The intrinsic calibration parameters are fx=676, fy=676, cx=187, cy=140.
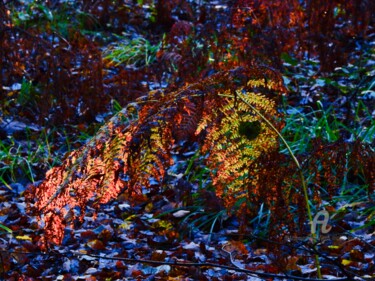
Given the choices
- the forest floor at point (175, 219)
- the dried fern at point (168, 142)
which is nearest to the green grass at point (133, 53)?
the forest floor at point (175, 219)

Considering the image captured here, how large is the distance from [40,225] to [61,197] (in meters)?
1.92

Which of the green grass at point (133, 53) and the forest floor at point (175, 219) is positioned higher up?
the green grass at point (133, 53)

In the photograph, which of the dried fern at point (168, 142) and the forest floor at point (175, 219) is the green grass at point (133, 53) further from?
the dried fern at point (168, 142)

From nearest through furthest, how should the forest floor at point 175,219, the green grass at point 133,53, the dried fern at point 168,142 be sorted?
1. the dried fern at point 168,142
2. the forest floor at point 175,219
3. the green grass at point 133,53

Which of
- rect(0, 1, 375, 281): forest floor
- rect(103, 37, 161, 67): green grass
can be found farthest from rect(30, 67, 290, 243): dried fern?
rect(103, 37, 161, 67): green grass

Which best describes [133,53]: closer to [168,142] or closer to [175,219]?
[175,219]

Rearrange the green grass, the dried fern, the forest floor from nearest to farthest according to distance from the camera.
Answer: the dried fern, the forest floor, the green grass

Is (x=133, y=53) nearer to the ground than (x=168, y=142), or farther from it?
farther from it

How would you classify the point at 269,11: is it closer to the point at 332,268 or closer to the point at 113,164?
the point at 332,268

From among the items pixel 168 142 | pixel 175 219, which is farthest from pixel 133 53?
pixel 168 142

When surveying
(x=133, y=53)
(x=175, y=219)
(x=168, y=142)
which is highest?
(x=133, y=53)

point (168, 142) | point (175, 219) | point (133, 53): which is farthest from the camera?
point (133, 53)

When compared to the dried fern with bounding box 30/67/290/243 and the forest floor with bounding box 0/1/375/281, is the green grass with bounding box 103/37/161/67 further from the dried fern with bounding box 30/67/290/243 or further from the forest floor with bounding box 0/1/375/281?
the dried fern with bounding box 30/67/290/243

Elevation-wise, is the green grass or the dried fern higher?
the green grass
